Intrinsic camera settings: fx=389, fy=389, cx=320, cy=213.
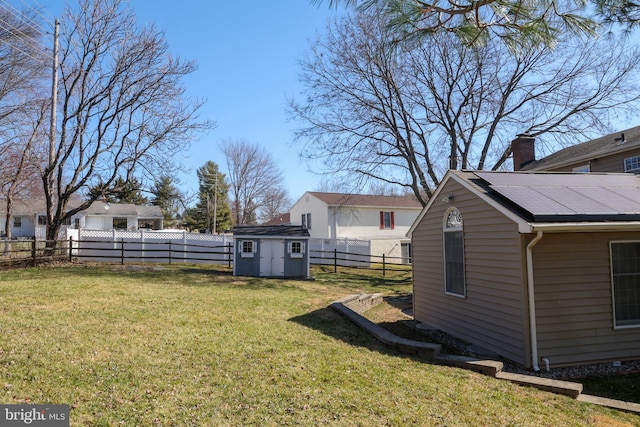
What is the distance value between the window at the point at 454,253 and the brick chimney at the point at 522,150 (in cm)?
1250

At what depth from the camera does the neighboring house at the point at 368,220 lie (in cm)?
2642

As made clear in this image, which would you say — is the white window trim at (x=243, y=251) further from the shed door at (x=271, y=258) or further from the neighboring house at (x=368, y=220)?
the neighboring house at (x=368, y=220)

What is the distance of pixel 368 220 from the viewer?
2761 centimetres

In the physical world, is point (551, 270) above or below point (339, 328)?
above

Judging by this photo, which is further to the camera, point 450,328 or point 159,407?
point 450,328

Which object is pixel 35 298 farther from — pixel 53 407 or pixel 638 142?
pixel 638 142

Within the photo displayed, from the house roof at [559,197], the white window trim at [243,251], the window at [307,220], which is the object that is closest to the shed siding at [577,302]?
the house roof at [559,197]

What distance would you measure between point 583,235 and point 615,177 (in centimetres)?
303

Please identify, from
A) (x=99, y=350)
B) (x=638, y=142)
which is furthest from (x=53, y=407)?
(x=638, y=142)

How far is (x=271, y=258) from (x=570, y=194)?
1133 cm

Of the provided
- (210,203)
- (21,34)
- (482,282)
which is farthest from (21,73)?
(210,203)

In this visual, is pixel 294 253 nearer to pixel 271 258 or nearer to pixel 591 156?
pixel 271 258

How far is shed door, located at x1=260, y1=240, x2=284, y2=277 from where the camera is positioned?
52.7ft

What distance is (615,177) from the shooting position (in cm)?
870
